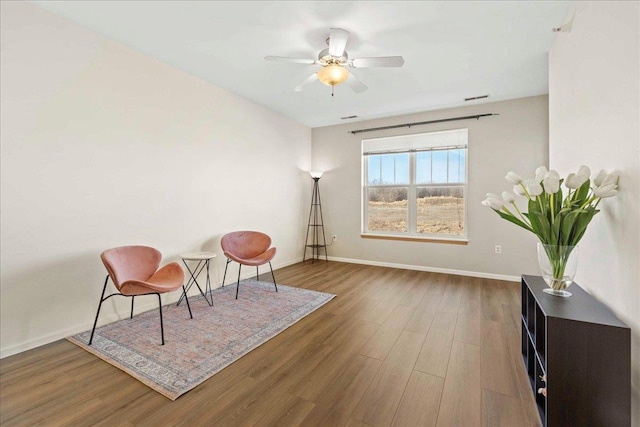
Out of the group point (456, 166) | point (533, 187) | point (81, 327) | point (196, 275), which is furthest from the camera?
point (456, 166)

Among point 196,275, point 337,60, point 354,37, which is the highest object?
point 354,37

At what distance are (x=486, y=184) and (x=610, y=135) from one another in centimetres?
287

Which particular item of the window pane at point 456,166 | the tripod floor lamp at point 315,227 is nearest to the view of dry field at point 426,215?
the window pane at point 456,166

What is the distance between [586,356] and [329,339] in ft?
5.41

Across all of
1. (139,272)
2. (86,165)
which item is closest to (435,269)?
(139,272)

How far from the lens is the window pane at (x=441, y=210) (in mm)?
4559

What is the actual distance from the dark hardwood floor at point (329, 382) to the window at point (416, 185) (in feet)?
7.03

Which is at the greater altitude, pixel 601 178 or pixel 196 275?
pixel 601 178

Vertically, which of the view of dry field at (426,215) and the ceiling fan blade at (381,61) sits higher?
the ceiling fan blade at (381,61)

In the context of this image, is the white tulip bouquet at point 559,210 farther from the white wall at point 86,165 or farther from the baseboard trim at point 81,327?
the baseboard trim at point 81,327

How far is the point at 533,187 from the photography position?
1.58m

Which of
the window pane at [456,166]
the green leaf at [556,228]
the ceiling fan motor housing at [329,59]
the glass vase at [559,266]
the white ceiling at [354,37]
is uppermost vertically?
Result: the white ceiling at [354,37]

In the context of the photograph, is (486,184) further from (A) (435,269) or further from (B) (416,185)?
(A) (435,269)

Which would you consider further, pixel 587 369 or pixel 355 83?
pixel 355 83
